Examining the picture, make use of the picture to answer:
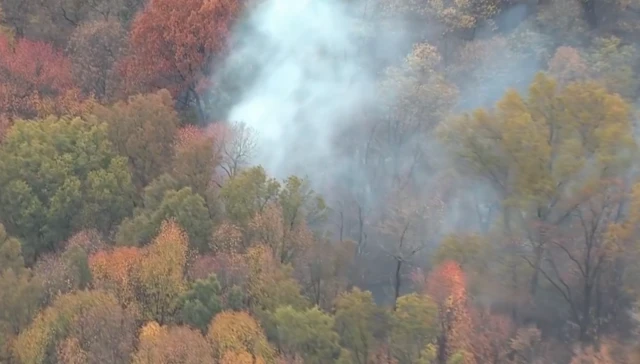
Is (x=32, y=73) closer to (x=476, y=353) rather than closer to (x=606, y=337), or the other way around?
(x=476, y=353)

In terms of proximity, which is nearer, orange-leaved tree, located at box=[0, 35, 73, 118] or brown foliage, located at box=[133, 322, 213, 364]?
brown foliage, located at box=[133, 322, 213, 364]

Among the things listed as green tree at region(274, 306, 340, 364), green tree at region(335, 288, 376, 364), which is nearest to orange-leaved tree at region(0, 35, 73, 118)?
green tree at region(274, 306, 340, 364)

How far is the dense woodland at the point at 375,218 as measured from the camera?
25.8 meters

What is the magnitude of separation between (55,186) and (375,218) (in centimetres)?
1529

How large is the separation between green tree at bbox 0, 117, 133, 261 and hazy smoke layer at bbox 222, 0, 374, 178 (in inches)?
311

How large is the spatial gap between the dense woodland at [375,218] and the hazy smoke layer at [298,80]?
3.86 ft

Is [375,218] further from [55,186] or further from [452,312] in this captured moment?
[55,186]

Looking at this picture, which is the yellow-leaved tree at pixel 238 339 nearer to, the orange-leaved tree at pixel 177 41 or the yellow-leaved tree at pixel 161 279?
the yellow-leaved tree at pixel 161 279

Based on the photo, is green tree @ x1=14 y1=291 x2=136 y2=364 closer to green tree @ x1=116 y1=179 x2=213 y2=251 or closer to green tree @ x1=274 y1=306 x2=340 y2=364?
green tree @ x1=116 y1=179 x2=213 y2=251

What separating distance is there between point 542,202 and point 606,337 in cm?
551

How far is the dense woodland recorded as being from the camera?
25766mm

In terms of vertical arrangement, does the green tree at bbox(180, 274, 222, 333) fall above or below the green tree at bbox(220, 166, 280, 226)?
below

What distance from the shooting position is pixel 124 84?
44.1 meters

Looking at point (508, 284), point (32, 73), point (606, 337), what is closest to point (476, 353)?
point (508, 284)
